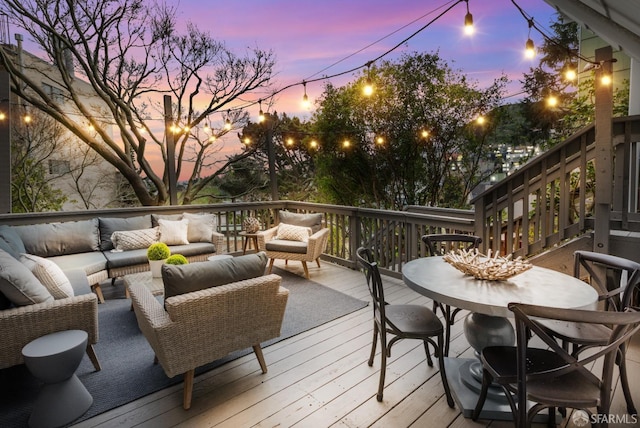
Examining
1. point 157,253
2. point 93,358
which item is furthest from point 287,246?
point 93,358

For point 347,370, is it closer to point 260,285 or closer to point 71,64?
point 260,285

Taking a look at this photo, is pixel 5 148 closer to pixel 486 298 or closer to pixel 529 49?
pixel 486 298

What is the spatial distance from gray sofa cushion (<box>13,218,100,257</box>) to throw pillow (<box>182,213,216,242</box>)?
1146 millimetres

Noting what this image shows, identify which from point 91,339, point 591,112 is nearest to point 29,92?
point 91,339

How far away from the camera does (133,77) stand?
7.75m

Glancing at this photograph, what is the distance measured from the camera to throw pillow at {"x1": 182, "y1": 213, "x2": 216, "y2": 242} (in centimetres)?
486

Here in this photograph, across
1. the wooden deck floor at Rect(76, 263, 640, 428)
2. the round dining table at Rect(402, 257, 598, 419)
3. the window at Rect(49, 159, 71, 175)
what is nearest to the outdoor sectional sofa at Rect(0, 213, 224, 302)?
the wooden deck floor at Rect(76, 263, 640, 428)

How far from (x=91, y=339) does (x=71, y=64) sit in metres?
7.41

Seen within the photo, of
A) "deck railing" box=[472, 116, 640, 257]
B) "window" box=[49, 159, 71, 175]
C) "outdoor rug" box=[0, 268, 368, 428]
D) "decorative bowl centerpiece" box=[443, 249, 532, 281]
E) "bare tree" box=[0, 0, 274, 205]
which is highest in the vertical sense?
"bare tree" box=[0, 0, 274, 205]

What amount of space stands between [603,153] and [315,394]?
294 centimetres

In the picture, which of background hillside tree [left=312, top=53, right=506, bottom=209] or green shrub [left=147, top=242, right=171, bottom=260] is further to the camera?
background hillside tree [left=312, top=53, right=506, bottom=209]

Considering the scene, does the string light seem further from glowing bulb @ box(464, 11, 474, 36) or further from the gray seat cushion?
the gray seat cushion

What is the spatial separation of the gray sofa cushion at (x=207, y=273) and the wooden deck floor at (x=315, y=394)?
2.34 ft

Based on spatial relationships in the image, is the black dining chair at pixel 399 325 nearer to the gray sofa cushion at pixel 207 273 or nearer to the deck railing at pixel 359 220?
the gray sofa cushion at pixel 207 273
